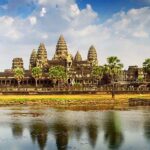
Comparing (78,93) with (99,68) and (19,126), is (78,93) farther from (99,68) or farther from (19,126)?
(19,126)

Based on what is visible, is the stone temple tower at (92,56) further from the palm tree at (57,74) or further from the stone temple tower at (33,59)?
the palm tree at (57,74)

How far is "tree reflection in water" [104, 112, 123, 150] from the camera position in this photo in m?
38.5

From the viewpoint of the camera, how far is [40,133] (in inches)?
1738

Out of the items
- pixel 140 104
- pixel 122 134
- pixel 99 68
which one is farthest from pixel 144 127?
pixel 99 68

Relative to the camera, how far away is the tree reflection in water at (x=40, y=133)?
38.9 metres

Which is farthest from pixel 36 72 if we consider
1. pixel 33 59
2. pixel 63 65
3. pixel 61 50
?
pixel 33 59

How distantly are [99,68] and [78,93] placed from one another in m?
46.2

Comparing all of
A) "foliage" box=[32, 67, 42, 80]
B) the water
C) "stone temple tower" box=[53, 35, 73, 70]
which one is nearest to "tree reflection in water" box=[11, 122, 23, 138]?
the water

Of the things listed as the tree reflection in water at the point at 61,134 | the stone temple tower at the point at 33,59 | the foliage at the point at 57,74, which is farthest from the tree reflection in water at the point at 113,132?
the stone temple tower at the point at 33,59

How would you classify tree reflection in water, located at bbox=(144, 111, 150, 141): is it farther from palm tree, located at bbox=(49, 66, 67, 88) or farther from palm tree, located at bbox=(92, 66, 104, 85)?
palm tree, located at bbox=(92, 66, 104, 85)

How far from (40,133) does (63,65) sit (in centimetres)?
12613

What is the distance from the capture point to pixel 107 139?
133 feet

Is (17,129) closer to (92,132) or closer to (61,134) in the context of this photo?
(61,134)

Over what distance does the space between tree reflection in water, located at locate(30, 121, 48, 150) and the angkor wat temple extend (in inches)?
4105
